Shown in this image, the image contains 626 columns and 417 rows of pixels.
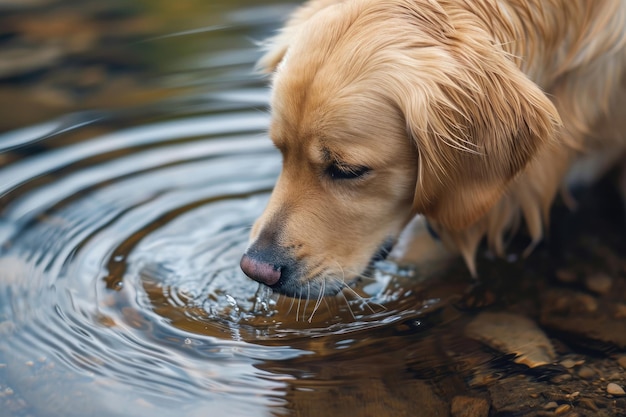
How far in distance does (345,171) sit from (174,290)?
1.13 metres

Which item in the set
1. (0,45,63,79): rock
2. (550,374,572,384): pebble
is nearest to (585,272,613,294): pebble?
(550,374,572,384): pebble

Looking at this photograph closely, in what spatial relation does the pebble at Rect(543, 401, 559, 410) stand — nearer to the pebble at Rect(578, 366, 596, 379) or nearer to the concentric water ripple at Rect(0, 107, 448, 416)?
the pebble at Rect(578, 366, 596, 379)

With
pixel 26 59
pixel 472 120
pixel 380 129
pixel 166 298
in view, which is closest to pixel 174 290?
pixel 166 298

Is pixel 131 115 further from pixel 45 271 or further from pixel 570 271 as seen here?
pixel 570 271

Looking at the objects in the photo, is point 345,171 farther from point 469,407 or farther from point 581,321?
point 581,321

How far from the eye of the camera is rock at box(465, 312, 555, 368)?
3.52m

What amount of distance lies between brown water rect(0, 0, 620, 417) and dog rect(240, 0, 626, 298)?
0.34 meters

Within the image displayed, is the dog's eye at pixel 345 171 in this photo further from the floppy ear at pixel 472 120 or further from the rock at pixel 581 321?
the rock at pixel 581 321

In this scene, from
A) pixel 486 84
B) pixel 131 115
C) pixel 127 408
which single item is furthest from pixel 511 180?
pixel 131 115

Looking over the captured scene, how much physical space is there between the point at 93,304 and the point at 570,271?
7.81 feet

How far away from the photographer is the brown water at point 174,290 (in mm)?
3283

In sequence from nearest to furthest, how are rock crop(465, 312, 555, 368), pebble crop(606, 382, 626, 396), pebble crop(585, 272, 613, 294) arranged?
pebble crop(606, 382, 626, 396) → rock crop(465, 312, 555, 368) → pebble crop(585, 272, 613, 294)

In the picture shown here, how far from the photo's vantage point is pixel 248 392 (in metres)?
3.28

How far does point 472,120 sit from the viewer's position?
3.30 meters
